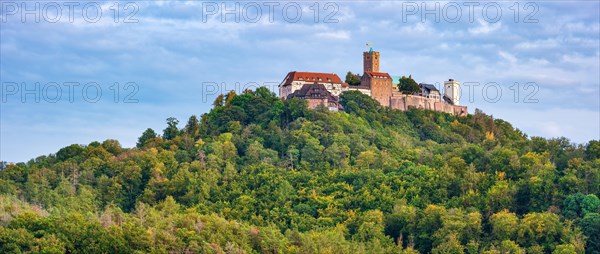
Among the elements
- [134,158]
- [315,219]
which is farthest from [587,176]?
[134,158]

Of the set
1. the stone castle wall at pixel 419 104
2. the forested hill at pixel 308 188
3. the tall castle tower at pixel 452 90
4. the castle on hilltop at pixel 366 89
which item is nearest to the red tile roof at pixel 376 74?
the castle on hilltop at pixel 366 89

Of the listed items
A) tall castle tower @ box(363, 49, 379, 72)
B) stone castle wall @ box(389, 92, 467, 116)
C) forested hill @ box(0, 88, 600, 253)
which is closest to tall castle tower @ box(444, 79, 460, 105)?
stone castle wall @ box(389, 92, 467, 116)

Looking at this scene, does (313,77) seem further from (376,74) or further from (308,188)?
(308,188)

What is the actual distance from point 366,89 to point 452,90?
11588 mm

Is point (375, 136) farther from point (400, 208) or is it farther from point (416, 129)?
point (400, 208)

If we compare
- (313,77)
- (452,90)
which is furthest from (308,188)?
(452,90)

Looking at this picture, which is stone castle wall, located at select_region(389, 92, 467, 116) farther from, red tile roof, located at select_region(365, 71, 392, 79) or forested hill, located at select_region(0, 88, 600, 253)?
red tile roof, located at select_region(365, 71, 392, 79)

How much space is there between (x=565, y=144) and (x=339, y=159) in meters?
16.0

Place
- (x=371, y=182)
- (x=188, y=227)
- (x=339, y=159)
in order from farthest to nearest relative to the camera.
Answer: (x=339, y=159) < (x=371, y=182) < (x=188, y=227)

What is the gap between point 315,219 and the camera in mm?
75750

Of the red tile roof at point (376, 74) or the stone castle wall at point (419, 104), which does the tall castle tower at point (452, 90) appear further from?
the red tile roof at point (376, 74)

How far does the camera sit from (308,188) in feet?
266

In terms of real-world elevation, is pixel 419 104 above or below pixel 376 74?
below

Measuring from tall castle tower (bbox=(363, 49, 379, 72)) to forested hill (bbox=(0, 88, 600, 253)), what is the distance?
5.61 m
